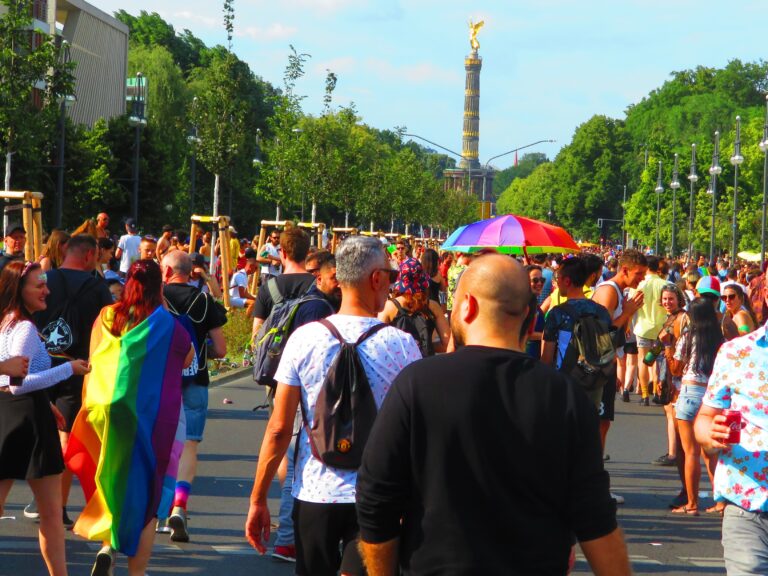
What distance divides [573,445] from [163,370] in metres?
3.58

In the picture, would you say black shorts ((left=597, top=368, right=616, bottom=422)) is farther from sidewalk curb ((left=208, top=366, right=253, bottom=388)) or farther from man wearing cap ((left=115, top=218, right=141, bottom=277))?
man wearing cap ((left=115, top=218, right=141, bottom=277))

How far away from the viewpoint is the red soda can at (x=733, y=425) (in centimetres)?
473

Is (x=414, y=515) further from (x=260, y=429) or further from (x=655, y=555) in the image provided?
(x=260, y=429)

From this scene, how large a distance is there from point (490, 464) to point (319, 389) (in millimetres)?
1460

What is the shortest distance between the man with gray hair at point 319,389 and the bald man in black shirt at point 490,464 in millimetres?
1045

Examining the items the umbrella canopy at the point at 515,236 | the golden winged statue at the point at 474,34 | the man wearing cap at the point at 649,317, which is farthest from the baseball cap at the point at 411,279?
the golden winged statue at the point at 474,34

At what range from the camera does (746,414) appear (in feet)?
16.0

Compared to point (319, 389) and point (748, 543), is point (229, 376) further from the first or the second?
point (748, 543)

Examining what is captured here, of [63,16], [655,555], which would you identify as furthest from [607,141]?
[655,555]

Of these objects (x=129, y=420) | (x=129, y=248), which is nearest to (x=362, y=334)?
(x=129, y=420)

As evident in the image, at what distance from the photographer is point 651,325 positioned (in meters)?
16.6

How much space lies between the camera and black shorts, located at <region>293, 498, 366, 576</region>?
4.60 m

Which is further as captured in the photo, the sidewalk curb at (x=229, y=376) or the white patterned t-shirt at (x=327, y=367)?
the sidewalk curb at (x=229, y=376)

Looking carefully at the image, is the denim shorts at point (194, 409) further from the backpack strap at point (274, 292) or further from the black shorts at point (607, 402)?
the black shorts at point (607, 402)
